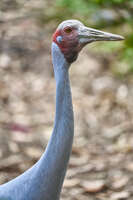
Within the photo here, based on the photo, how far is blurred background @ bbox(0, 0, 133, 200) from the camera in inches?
149

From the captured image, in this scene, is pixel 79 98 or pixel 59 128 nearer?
pixel 59 128

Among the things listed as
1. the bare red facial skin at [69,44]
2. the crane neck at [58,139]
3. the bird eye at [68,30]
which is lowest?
the crane neck at [58,139]

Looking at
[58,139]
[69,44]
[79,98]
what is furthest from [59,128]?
[79,98]

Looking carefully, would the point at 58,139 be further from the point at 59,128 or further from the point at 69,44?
the point at 69,44

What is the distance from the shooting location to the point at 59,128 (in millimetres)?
2385

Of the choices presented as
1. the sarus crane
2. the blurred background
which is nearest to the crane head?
the sarus crane

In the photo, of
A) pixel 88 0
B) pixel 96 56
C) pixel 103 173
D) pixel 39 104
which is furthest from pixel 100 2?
pixel 103 173

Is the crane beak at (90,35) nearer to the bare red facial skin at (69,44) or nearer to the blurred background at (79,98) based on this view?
the bare red facial skin at (69,44)

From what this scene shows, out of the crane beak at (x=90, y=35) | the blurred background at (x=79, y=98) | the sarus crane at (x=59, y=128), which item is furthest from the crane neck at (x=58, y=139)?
the blurred background at (x=79, y=98)

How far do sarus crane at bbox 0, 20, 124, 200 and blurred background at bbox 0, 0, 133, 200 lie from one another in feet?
3.45

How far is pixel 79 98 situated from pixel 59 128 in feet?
7.77

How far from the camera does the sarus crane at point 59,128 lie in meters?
2.33

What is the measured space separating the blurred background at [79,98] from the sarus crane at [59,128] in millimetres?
1052

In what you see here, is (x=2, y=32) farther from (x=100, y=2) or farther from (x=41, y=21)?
(x=100, y=2)
